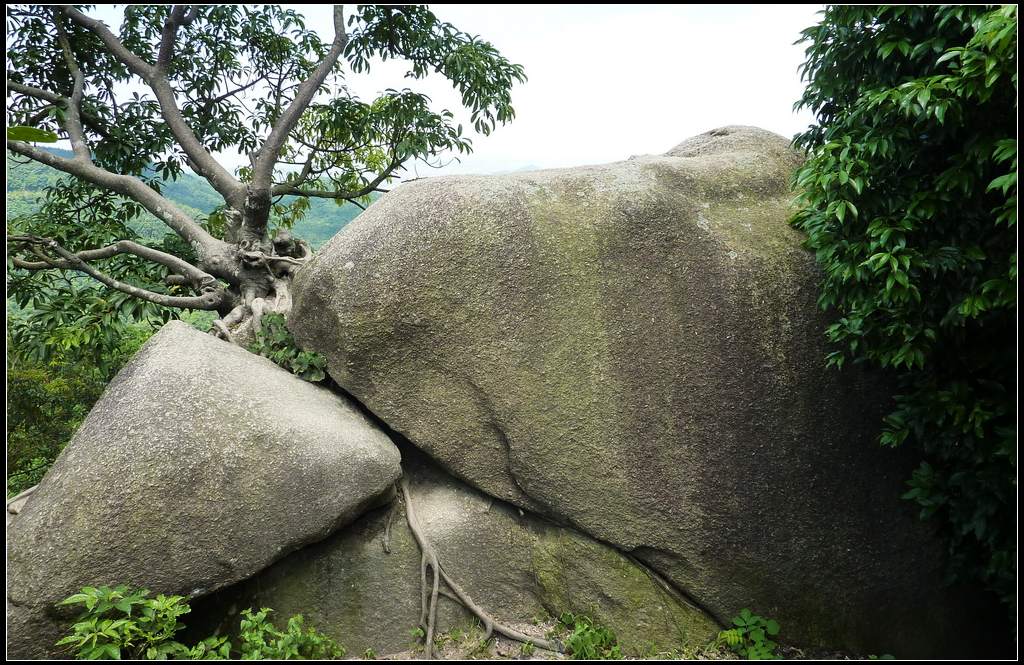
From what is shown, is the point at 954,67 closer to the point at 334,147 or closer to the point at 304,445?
the point at 304,445

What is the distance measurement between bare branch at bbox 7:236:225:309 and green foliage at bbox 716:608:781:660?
6064 millimetres

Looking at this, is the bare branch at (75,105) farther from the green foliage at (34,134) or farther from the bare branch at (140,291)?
the green foliage at (34,134)

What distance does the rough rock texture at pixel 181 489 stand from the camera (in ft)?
14.3

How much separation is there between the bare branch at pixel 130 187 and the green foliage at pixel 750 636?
22.3 feet

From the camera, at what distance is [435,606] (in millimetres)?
5195

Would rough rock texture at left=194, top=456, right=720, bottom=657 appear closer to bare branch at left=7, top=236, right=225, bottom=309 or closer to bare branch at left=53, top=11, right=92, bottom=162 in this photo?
bare branch at left=7, top=236, right=225, bottom=309

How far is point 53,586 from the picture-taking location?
14.1 feet

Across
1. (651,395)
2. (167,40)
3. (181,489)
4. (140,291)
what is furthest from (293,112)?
(651,395)

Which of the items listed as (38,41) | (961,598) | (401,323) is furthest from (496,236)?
(38,41)

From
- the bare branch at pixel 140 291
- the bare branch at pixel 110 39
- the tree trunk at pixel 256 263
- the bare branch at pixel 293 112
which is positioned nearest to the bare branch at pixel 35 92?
the bare branch at pixel 110 39

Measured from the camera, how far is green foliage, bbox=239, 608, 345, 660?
14.7ft

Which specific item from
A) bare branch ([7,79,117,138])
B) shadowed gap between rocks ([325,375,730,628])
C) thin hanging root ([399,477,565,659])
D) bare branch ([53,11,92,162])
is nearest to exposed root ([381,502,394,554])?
thin hanging root ([399,477,565,659])

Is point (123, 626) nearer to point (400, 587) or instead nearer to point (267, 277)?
point (400, 587)

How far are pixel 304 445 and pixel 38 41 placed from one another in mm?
8298
